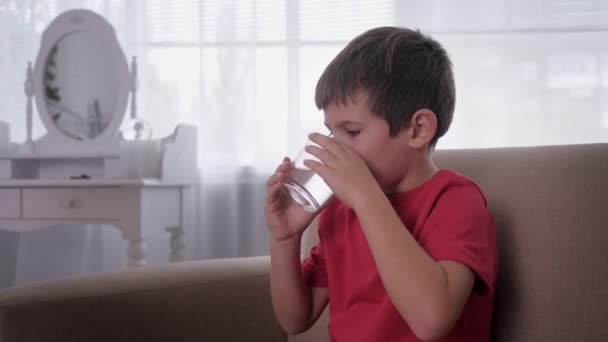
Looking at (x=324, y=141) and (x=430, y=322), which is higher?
(x=324, y=141)

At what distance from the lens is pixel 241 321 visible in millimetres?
1172

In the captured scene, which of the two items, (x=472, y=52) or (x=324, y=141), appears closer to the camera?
(x=324, y=141)

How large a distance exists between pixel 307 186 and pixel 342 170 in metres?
0.07

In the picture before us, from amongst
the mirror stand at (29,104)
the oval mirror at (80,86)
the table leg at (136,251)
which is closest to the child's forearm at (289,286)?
the table leg at (136,251)

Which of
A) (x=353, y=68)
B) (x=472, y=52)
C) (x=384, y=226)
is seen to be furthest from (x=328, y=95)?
(x=472, y=52)

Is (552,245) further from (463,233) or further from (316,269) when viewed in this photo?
(316,269)

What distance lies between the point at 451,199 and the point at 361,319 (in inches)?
8.6

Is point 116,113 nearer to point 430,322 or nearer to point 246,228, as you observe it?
point 246,228

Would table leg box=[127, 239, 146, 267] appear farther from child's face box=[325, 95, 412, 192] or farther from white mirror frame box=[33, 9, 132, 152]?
child's face box=[325, 95, 412, 192]

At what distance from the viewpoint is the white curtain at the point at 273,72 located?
2463 mm

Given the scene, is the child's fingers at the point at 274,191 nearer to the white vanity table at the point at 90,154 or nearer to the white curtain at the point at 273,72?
the white vanity table at the point at 90,154

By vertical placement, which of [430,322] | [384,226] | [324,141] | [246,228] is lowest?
[246,228]

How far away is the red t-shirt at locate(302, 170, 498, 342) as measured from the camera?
84 centimetres

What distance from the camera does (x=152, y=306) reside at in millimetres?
1061
